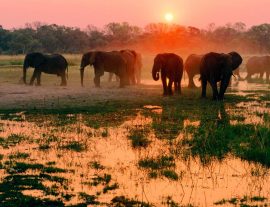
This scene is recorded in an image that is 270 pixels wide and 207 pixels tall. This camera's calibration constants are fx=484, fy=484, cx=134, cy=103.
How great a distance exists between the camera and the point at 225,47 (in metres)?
98.7

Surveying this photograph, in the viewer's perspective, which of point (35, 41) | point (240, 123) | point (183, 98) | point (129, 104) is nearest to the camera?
point (240, 123)

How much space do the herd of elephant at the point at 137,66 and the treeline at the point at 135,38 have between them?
1946 inches

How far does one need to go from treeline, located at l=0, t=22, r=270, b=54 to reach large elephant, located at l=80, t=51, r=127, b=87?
168ft

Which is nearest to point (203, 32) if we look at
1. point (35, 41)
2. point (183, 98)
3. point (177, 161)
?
point (35, 41)

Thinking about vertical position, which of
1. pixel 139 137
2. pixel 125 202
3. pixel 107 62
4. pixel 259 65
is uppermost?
pixel 259 65

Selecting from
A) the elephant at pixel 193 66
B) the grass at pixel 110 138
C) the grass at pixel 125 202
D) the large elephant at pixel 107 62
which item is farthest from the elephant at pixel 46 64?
the grass at pixel 125 202

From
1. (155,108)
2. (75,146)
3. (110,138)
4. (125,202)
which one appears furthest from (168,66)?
(125,202)

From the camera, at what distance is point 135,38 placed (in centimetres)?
11162

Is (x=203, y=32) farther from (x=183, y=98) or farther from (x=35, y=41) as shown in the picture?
(x=183, y=98)

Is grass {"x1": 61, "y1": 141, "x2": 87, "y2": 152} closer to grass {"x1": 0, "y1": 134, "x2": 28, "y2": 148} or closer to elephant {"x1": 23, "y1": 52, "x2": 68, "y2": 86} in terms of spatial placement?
grass {"x1": 0, "y1": 134, "x2": 28, "y2": 148}

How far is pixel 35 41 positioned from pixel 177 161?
7204 centimetres

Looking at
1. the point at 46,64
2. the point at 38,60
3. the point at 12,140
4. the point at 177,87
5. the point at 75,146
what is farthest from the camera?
the point at 46,64

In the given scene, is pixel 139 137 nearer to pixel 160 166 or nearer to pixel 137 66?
pixel 160 166

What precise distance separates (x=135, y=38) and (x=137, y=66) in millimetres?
82918
